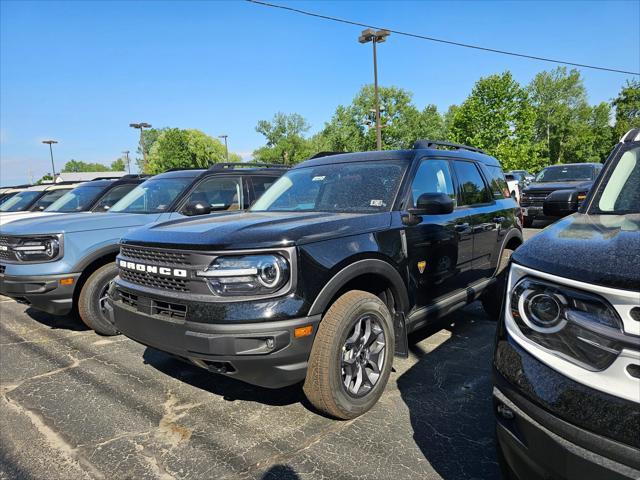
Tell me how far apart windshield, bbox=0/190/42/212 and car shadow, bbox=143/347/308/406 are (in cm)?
962

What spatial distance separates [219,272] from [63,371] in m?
2.61

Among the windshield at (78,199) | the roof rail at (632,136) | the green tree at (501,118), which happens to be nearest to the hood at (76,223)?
the windshield at (78,199)

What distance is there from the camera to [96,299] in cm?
483

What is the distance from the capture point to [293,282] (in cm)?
253

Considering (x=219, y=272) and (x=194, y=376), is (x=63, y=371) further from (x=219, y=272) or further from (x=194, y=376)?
(x=219, y=272)

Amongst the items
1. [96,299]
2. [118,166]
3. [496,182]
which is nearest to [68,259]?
Result: [96,299]

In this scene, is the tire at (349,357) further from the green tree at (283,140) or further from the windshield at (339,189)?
the green tree at (283,140)

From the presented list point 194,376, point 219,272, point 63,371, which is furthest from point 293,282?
point 63,371

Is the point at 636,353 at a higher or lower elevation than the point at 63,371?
higher

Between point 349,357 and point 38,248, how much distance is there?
12.3 ft

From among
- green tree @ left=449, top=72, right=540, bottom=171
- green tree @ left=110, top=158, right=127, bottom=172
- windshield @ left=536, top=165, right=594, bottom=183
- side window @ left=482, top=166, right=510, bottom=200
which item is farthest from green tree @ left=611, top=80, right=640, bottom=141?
green tree @ left=110, top=158, right=127, bottom=172

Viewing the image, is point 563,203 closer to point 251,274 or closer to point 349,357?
point 349,357

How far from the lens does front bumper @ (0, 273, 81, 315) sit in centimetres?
452

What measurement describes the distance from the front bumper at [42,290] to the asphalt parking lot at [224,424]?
0.61 m
